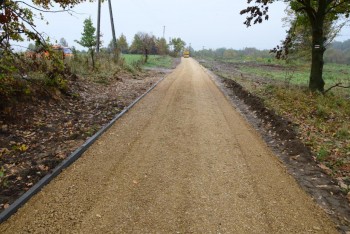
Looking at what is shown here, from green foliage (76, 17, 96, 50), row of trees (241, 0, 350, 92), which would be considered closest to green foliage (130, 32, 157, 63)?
green foliage (76, 17, 96, 50)

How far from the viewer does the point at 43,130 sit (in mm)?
7586

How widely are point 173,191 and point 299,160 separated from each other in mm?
3174

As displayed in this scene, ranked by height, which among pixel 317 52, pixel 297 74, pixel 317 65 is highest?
pixel 317 52

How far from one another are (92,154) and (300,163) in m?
4.53

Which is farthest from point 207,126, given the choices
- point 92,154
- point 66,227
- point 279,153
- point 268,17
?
point 268,17

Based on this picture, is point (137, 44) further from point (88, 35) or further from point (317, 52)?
point (317, 52)

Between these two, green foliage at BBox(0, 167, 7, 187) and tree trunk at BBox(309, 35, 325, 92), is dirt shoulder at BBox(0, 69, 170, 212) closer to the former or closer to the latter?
green foliage at BBox(0, 167, 7, 187)

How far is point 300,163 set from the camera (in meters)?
6.25

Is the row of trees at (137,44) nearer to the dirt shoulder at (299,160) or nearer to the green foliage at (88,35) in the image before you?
the green foliage at (88,35)

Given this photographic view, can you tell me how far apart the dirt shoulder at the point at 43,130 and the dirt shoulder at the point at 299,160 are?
4718 millimetres

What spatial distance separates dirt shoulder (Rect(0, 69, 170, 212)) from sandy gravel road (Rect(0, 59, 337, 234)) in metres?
0.48

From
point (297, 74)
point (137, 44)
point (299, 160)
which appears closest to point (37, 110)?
point (299, 160)

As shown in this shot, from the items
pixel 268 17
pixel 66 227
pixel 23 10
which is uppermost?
pixel 268 17

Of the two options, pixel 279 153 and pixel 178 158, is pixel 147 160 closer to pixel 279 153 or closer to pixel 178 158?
pixel 178 158
